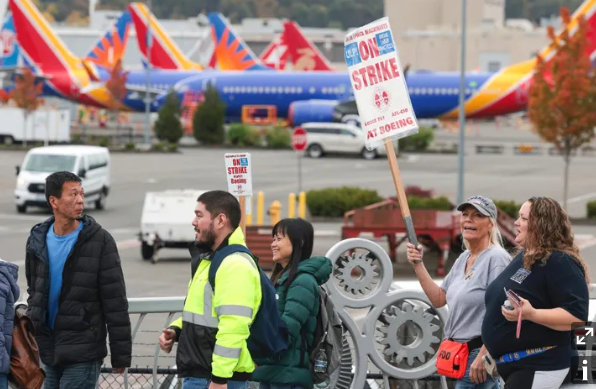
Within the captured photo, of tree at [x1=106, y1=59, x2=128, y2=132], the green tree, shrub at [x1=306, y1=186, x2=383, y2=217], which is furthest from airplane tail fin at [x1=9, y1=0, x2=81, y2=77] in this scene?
shrub at [x1=306, y1=186, x2=383, y2=217]

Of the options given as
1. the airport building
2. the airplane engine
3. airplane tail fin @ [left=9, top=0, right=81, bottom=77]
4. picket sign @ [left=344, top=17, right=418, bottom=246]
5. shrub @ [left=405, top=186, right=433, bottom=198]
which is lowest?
shrub @ [left=405, top=186, right=433, bottom=198]

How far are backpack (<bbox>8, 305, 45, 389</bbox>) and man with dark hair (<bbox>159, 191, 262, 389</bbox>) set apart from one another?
0.88 meters

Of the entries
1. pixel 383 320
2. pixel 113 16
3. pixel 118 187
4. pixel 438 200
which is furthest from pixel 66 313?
pixel 113 16

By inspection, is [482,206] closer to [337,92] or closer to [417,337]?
[417,337]

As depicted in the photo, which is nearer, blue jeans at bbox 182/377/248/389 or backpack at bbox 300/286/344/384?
blue jeans at bbox 182/377/248/389

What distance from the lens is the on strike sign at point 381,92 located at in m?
6.70

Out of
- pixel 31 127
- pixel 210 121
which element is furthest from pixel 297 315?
pixel 210 121

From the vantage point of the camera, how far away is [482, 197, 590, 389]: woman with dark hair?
19.0 ft

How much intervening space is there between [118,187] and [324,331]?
1266 inches

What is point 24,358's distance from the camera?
6383 millimetres

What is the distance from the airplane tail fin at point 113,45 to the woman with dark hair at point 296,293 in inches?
3205

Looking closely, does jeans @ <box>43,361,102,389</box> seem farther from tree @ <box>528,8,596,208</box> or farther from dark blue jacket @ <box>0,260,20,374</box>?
tree @ <box>528,8,596,208</box>

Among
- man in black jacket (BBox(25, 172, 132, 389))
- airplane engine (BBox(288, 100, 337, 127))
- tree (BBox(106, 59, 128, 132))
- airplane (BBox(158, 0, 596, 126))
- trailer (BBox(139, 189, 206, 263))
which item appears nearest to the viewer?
man in black jacket (BBox(25, 172, 132, 389))

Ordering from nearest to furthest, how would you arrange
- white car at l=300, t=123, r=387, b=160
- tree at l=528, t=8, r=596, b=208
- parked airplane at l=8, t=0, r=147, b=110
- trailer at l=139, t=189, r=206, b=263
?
trailer at l=139, t=189, r=206, b=263 < tree at l=528, t=8, r=596, b=208 < white car at l=300, t=123, r=387, b=160 < parked airplane at l=8, t=0, r=147, b=110
